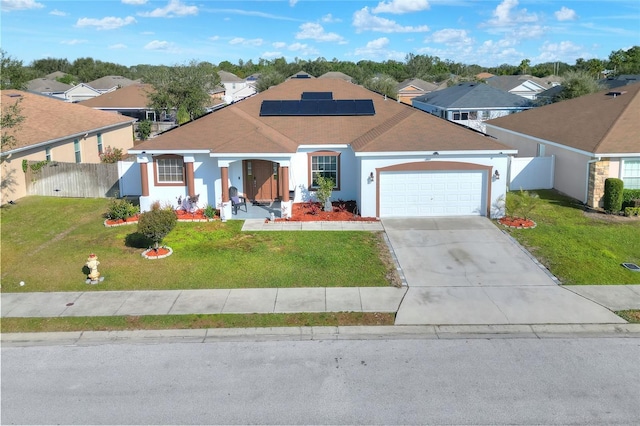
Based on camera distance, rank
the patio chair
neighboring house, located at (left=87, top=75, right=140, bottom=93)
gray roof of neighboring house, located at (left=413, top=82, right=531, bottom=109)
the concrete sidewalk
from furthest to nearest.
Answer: neighboring house, located at (left=87, top=75, right=140, bottom=93) < gray roof of neighboring house, located at (left=413, top=82, right=531, bottom=109) < the patio chair < the concrete sidewalk

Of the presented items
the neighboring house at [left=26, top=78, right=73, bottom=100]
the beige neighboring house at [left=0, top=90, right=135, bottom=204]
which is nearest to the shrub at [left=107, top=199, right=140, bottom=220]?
the beige neighboring house at [left=0, top=90, right=135, bottom=204]

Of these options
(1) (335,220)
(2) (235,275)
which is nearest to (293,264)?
(2) (235,275)

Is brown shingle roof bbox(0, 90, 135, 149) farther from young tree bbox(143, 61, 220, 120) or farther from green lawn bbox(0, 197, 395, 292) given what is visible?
young tree bbox(143, 61, 220, 120)

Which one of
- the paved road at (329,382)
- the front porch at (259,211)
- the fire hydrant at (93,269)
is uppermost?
the front porch at (259,211)

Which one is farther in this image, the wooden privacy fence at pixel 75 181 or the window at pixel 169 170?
the wooden privacy fence at pixel 75 181

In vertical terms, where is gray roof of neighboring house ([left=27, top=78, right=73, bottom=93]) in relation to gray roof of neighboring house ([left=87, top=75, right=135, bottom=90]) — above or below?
below

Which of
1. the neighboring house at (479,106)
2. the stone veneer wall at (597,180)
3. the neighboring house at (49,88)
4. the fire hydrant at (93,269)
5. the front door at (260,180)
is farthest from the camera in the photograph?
the neighboring house at (49,88)

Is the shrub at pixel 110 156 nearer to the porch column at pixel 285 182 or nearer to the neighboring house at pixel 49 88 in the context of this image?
the porch column at pixel 285 182

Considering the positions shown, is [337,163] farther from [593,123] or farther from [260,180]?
[593,123]

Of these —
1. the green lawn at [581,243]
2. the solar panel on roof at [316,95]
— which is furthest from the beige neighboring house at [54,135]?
the green lawn at [581,243]
